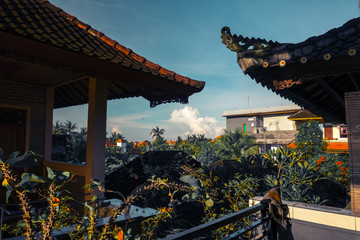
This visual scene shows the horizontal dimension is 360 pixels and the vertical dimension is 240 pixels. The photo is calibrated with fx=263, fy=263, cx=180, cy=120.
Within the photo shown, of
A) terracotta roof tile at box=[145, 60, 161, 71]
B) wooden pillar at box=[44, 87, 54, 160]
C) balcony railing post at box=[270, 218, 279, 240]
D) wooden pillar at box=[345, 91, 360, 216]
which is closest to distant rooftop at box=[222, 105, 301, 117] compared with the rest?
terracotta roof tile at box=[145, 60, 161, 71]

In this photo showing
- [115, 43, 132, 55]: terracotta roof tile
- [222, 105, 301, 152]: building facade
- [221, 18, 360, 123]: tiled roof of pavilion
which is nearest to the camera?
[221, 18, 360, 123]: tiled roof of pavilion

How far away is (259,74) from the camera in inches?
154

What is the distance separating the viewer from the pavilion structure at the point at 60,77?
4.07m

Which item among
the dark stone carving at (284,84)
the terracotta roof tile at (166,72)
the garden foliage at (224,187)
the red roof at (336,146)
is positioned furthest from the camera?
the red roof at (336,146)

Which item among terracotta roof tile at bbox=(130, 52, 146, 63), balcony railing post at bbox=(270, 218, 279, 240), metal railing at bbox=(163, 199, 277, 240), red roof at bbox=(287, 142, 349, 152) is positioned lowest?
balcony railing post at bbox=(270, 218, 279, 240)

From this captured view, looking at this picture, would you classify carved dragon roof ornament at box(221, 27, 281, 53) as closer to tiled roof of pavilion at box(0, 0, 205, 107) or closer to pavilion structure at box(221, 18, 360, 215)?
pavilion structure at box(221, 18, 360, 215)

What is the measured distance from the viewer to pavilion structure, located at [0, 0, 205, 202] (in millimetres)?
4066

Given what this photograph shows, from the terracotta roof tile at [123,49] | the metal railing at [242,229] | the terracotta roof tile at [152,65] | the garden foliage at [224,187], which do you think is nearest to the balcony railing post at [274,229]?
the metal railing at [242,229]

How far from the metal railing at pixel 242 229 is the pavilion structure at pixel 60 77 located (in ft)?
11.0

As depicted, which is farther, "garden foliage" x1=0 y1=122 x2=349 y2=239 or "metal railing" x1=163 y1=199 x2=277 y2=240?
"garden foliage" x1=0 y1=122 x2=349 y2=239

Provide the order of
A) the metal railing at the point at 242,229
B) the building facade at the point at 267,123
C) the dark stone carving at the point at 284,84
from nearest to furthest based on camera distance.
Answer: the metal railing at the point at 242,229 → the dark stone carving at the point at 284,84 → the building facade at the point at 267,123

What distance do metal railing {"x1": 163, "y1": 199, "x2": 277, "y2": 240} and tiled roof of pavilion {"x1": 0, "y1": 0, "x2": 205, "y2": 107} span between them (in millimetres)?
3406

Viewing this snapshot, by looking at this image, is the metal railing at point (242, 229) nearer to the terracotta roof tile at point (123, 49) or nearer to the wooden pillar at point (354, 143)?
the wooden pillar at point (354, 143)

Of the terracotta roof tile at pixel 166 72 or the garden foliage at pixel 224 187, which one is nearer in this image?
the garden foliage at pixel 224 187
